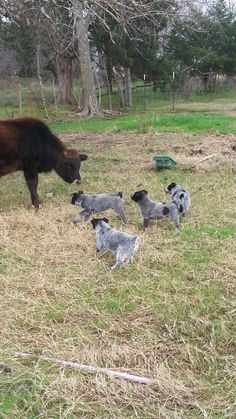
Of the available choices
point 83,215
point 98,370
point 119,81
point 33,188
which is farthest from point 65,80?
point 98,370

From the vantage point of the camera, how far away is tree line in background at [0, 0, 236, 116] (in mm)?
18859

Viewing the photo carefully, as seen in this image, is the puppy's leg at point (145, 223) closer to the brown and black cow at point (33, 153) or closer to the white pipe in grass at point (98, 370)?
the brown and black cow at point (33, 153)

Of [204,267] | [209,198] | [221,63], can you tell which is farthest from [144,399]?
[221,63]

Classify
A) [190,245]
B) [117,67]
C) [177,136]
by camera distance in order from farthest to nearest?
1. [117,67]
2. [177,136]
3. [190,245]

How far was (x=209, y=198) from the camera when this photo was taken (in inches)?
328

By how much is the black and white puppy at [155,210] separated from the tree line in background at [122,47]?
847cm

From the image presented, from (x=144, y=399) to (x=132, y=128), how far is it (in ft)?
46.6

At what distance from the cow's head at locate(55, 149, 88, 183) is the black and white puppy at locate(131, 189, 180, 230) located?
2377 millimetres

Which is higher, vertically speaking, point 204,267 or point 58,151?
point 58,151

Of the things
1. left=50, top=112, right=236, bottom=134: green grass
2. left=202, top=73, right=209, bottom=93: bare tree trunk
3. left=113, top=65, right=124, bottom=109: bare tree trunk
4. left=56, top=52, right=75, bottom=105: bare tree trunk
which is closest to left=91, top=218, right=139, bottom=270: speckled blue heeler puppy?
left=50, top=112, right=236, bottom=134: green grass

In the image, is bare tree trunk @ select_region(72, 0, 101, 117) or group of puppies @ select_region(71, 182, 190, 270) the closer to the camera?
group of puppies @ select_region(71, 182, 190, 270)

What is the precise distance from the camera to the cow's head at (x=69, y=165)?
8.71 m

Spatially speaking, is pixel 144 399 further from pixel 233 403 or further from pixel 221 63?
pixel 221 63

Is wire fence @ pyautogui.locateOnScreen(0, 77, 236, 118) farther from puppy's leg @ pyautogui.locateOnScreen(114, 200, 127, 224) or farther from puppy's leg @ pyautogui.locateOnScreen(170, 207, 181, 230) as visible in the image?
puppy's leg @ pyautogui.locateOnScreen(170, 207, 181, 230)
